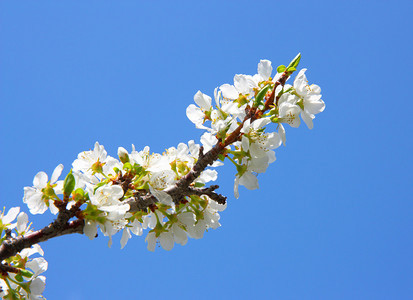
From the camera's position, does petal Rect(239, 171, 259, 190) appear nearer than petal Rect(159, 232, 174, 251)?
Yes

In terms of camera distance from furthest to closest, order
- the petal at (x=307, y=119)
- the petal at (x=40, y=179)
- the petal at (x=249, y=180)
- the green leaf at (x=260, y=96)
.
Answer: the petal at (x=307, y=119)
the petal at (x=249, y=180)
the green leaf at (x=260, y=96)
the petal at (x=40, y=179)

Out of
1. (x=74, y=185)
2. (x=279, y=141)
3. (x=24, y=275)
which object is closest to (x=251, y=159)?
(x=279, y=141)

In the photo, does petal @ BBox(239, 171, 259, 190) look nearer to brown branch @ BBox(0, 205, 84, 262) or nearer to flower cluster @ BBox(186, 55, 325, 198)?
flower cluster @ BBox(186, 55, 325, 198)

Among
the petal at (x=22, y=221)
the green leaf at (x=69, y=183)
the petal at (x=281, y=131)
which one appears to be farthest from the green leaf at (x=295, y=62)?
the petal at (x=22, y=221)

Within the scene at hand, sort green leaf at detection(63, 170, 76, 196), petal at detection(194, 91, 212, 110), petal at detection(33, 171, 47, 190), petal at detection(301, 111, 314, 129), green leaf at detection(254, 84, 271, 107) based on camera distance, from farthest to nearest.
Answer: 1. petal at detection(194, 91, 212, 110)
2. petal at detection(301, 111, 314, 129)
3. green leaf at detection(254, 84, 271, 107)
4. petal at detection(33, 171, 47, 190)
5. green leaf at detection(63, 170, 76, 196)

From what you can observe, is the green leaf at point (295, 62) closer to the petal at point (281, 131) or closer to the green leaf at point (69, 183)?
the petal at point (281, 131)

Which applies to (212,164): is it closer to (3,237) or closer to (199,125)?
(199,125)

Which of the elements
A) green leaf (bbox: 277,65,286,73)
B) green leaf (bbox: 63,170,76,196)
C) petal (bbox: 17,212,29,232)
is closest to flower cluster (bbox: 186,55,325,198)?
green leaf (bbox: 277,65,286,73)

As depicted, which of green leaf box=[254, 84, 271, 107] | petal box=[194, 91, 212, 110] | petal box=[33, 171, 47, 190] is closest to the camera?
petal box=[33, 171, 47, 190]
